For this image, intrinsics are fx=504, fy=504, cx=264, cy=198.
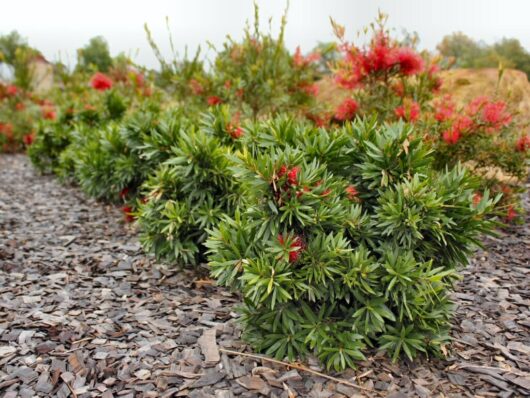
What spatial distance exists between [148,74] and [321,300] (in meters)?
6.25

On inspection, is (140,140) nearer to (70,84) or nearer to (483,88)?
(483,88)

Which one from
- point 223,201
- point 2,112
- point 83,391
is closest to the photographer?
point 83,391

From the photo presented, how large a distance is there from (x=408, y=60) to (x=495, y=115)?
1048 mm

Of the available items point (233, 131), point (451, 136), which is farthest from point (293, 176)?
point (451, 136)

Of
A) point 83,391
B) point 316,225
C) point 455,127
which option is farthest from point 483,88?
point 83,391

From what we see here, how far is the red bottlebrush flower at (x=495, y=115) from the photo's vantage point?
Answer: 441 cm

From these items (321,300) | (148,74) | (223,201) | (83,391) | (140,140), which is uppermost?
(148,74)

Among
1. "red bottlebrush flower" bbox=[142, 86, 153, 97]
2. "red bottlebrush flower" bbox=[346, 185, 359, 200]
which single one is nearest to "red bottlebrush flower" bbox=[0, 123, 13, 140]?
→ "red bottlebrush flower" bbox=[142, 86, 153, 97]

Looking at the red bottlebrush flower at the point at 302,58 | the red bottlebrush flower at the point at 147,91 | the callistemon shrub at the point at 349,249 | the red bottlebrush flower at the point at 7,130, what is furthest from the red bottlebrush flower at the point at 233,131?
the red bottlebrush flower at the point at 7,130

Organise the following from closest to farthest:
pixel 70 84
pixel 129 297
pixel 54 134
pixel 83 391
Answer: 1. pixel 83 391
2. pixel 129 297
3. pixel 54 134
4. pixel 70 84

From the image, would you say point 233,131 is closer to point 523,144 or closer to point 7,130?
point 523,144

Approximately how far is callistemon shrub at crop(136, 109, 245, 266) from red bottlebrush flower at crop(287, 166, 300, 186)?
46.1 inches

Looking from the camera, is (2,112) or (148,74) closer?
(148,74)

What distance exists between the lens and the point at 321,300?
266cm
